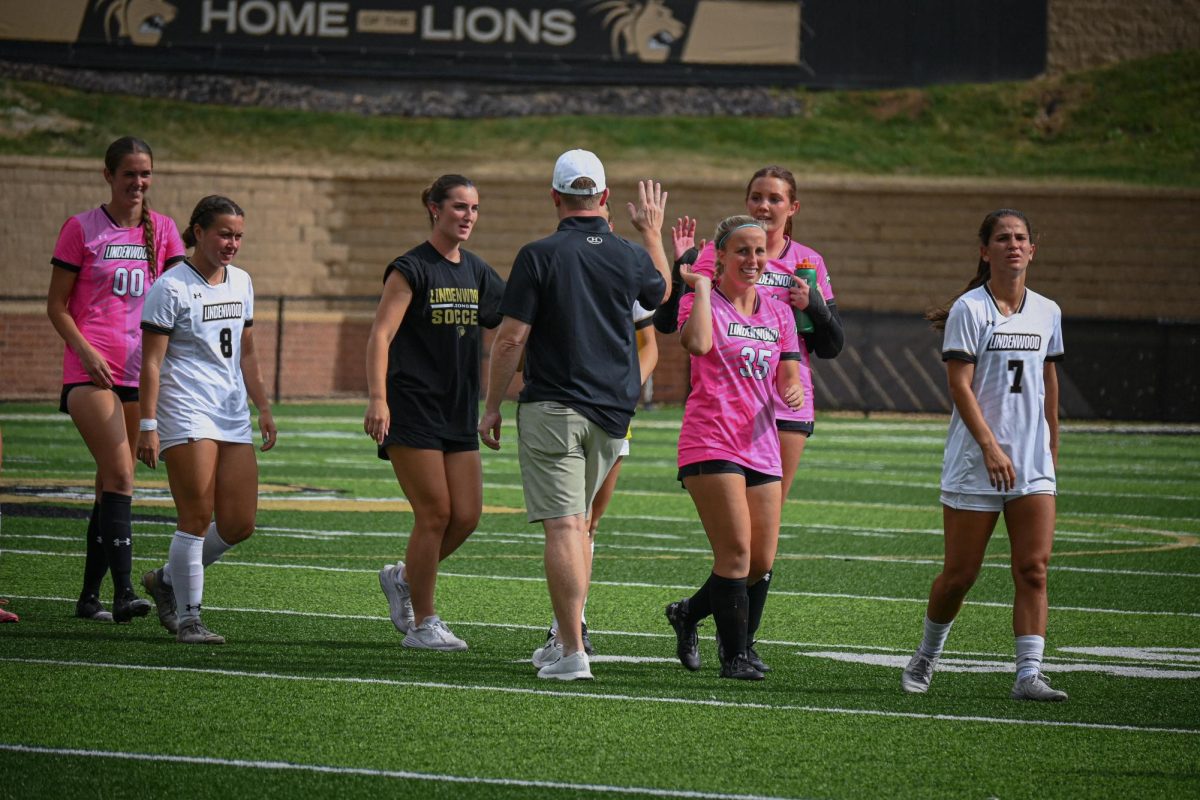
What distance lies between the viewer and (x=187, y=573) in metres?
7.83

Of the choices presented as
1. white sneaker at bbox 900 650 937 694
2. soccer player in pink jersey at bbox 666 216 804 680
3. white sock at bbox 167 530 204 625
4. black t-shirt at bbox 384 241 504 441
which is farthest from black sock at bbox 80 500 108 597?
white sneaker at bbox 900 650 937 694

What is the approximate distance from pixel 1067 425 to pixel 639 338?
23279 millimetres

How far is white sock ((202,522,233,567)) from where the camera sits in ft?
26.7

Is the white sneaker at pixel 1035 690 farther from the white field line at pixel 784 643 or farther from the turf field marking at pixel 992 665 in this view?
the white field line at pixel 784 643

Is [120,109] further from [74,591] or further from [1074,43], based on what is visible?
[74,591]

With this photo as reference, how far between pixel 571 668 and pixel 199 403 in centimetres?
204

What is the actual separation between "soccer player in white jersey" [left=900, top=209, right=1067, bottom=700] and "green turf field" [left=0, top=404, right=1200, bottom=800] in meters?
0.30

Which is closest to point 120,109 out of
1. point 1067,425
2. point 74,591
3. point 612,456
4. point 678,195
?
point 678,195

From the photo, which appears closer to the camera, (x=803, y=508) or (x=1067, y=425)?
(x=803, y=508)

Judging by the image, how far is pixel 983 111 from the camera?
40.7 metres

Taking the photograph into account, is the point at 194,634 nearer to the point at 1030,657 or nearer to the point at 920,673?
the point at 920,673

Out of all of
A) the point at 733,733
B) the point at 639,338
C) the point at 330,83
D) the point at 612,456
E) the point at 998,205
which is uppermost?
the point at 330,83

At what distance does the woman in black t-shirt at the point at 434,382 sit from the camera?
7734mm

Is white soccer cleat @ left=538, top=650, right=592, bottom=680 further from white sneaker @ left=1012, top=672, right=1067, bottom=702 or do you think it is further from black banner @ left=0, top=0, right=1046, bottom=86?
black banner @ left=0, top=0, right=1046, bottom=86
